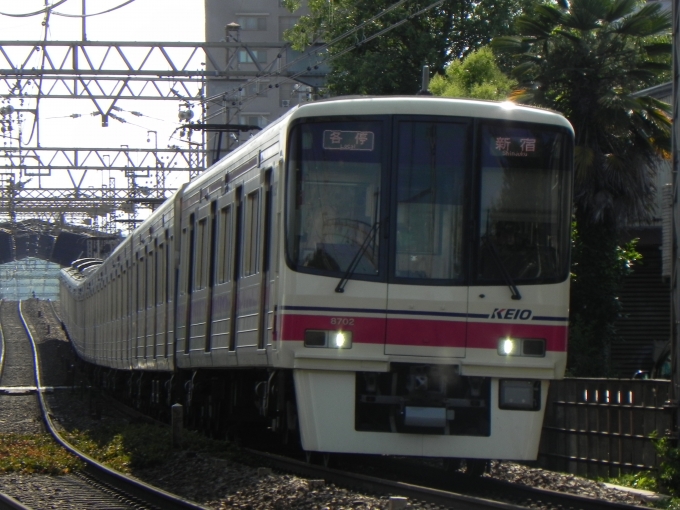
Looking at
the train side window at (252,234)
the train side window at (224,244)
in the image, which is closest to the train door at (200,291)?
the train side window at (224,244)

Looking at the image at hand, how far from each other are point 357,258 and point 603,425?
4.41 m

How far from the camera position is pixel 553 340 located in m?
9.56

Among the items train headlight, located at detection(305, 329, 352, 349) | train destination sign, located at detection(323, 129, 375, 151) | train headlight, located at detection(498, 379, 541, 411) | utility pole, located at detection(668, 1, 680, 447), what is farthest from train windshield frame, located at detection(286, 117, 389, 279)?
utility pole, located at detection(668, 1, 680, 447)

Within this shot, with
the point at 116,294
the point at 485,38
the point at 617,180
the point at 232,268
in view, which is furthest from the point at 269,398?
the point at 485,38

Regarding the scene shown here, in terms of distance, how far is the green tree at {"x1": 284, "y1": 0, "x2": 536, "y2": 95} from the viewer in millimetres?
32406

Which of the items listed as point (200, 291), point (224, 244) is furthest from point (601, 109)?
point (224, 244)

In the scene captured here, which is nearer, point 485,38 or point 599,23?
point 599,23

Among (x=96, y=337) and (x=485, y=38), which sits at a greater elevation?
(x=485, y=38)

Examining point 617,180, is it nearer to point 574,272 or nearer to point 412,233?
point 574,272

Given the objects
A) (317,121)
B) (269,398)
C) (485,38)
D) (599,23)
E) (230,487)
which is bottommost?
(230,487)

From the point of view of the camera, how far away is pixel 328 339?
929 cm

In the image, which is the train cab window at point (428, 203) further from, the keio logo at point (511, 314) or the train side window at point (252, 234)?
the train side window at point (252, 234)

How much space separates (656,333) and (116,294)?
1086cm

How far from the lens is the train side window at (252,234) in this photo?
10586 millimetres
